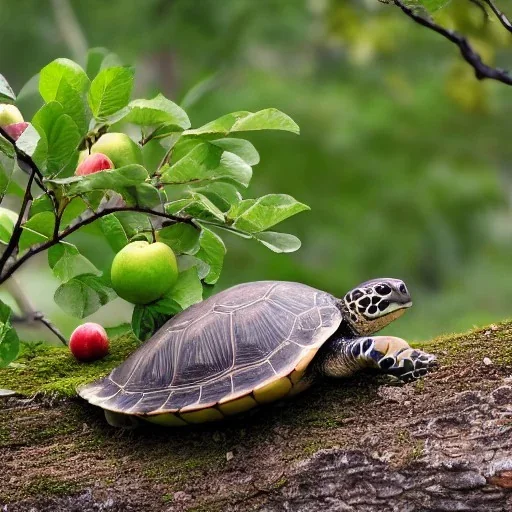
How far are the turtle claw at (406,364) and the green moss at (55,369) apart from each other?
90cm

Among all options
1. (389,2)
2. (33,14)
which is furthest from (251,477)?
(33,14)

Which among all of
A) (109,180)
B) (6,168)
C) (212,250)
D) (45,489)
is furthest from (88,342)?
(109,180)

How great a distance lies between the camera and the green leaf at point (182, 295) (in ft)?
7.79

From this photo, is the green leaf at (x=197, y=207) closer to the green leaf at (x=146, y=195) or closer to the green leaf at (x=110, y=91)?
the green leaf at (x=146, y=195)

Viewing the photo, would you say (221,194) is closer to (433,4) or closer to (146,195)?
(146,195)

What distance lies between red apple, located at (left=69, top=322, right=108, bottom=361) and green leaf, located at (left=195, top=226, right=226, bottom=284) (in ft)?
1.36

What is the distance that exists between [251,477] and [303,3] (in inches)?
266

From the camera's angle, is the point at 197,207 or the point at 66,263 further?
the point at 66,263

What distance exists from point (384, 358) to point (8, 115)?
1.25m

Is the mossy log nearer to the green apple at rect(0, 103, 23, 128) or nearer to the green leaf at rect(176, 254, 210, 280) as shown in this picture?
the green leaf at rect(176, 254, 210, 280)

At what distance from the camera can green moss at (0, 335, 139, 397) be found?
2377 millimetres

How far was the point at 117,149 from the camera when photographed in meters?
2.33

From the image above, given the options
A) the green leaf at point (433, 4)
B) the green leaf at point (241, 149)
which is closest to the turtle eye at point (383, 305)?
the green leaf at point (241, 149)

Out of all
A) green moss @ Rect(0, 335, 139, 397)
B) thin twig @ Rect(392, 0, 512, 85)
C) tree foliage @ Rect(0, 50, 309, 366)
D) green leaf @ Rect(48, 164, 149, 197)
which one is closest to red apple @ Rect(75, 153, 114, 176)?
tree foliage @ Rect(0, 50, 309, 366)
